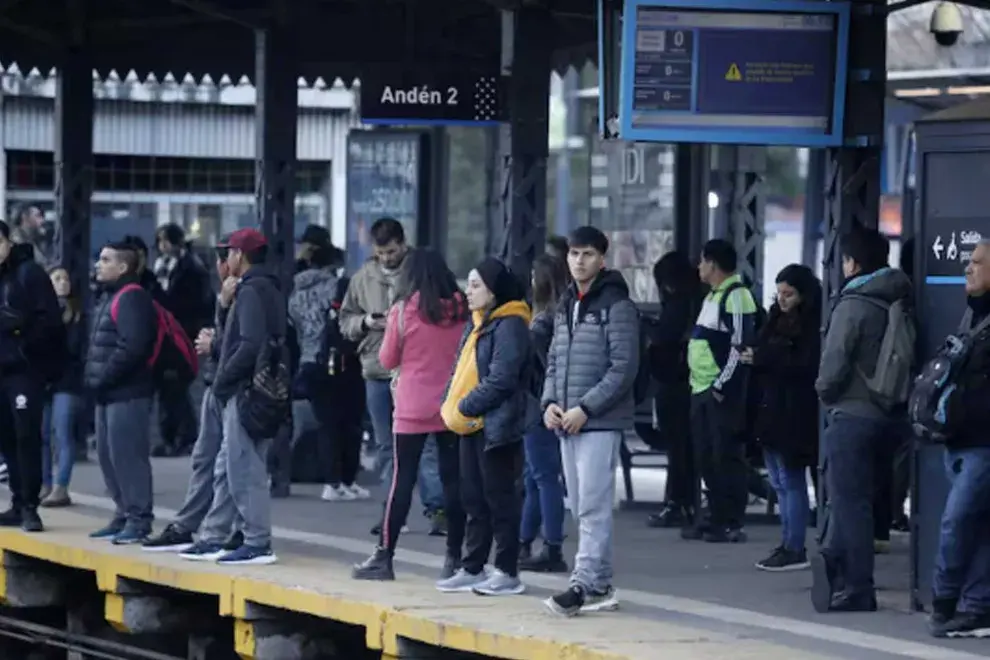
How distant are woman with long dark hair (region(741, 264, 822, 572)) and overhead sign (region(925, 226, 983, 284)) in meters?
1.90

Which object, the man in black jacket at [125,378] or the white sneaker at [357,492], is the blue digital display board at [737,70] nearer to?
the man in black jacket at [125,378]

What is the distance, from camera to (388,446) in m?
14.0

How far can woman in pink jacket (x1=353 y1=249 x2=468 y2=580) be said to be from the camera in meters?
11.5

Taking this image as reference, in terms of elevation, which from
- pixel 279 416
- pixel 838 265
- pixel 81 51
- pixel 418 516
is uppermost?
pixel 81 51

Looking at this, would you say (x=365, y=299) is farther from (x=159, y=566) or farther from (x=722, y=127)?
(x=722, y=127)

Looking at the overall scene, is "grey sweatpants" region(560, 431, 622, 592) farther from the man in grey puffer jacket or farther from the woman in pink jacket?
the woman in pink jacket

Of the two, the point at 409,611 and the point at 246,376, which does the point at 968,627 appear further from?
the point at 246,376

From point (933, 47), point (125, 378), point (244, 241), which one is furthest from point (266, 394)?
point (933, 47)

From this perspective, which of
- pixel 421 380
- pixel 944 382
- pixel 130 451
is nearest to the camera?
pixel 944 382

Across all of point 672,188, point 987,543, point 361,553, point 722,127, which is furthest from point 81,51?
Result: point 987,543

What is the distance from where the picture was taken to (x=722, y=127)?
36.1 feet

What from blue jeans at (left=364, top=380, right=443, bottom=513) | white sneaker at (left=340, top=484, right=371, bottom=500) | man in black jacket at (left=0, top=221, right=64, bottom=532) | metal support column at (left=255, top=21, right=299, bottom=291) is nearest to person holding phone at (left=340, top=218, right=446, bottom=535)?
blue jeans at (left=364, top=380, right=443, bottom=513)

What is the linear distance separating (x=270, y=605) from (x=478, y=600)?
1.20 meters

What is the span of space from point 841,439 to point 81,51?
9.50 meters
